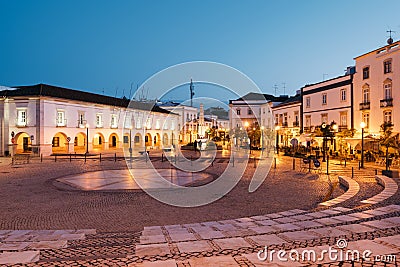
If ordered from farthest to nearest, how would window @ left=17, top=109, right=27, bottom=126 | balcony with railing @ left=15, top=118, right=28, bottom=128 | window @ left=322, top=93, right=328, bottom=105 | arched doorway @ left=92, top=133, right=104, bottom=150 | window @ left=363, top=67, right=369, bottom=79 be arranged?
arched doorway @ left=92, top=133, right=104, bottom=150 < window @ left=17, top=109, right=27, bottom=126 < balcony with railing @ left=15, top=118, right=28, bottom=128 < window @ left=322, top=93, right=328, bottom=105 < window @ left=363, top=67, right=369, bottom=79

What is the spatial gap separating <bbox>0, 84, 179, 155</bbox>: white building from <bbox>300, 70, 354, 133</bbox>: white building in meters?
25.2

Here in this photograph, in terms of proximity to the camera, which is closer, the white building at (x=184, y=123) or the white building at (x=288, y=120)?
the white building at (x=288, y=120)

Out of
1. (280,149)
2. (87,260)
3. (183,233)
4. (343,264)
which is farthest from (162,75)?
(280,149)

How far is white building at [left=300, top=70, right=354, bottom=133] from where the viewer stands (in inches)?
1289

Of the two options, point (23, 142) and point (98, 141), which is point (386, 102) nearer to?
point (98, 141)

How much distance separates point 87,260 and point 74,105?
3977 cm

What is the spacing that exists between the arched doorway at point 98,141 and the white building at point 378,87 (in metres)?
33.3

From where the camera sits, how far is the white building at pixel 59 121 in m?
37.2

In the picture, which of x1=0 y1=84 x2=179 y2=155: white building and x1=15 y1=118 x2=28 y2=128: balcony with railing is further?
x1=15 y1=118 x2=28 y2=128: balcony with railing

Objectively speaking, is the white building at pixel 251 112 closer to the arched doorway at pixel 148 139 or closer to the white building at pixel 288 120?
the white building at pixel 288 120

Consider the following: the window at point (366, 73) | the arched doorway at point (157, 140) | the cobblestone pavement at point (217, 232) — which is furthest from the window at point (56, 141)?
the window at point (366, 73)

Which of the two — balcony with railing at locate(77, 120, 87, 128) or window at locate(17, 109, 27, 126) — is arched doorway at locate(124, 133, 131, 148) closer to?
balcony with railing at locate(77, 120, 87, 128)

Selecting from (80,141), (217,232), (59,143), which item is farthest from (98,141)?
(217,232)

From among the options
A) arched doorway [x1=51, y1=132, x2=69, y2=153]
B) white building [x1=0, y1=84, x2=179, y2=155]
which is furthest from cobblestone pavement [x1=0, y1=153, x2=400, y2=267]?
arched doorway [x1=51, y1=132, x2=69, y2=153]
